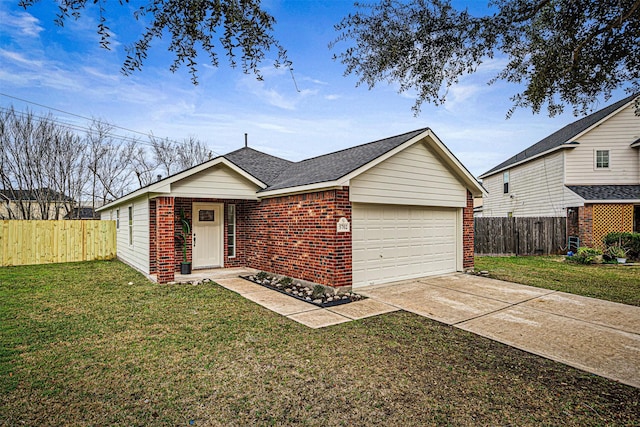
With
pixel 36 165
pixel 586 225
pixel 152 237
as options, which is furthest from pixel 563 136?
pixel 36 165

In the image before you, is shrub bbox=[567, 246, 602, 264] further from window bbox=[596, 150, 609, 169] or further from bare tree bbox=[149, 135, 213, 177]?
Answer: bare tree bbox=[149, 135, 213, 177]

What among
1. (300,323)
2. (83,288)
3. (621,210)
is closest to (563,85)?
(300,323)

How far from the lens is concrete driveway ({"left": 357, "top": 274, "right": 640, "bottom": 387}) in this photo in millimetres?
4426

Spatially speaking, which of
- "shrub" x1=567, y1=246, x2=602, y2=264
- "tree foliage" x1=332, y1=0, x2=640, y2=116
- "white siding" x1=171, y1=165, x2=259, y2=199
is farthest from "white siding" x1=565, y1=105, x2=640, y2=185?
"white siding" x1=171, y1=165, x2=259, y2=199

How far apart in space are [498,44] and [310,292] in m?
5.99

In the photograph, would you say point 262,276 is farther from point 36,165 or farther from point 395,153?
point 36,165

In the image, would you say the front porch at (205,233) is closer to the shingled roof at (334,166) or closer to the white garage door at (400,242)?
the shingled roof at (334,166)

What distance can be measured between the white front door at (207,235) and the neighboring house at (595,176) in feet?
52.8

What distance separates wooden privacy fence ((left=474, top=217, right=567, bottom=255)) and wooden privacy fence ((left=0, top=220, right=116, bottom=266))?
17.4 metres

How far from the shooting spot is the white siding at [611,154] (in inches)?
672

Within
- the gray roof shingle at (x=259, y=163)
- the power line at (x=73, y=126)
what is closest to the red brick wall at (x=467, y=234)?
the gray roof shingle at (x=259, y=163)

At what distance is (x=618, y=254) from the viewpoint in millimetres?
13609

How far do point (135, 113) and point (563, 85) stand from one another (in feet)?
49.9

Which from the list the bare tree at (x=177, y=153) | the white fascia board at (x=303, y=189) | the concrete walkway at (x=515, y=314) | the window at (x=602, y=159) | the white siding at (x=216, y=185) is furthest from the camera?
the bare tree at (x=177, y=153)
